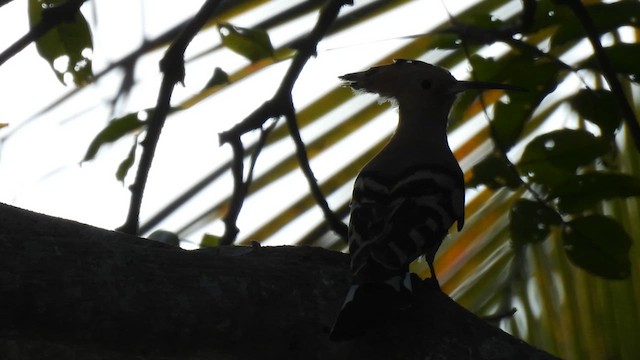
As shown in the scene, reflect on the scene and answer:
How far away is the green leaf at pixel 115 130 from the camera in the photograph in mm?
2961

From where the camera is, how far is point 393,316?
7.26ft

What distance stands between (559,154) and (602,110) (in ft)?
0.53

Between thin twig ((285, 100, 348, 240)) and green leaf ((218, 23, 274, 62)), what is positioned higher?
green leaf ((218, 23, 274, 62))

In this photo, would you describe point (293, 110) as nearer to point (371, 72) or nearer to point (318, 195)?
point (318, 195)

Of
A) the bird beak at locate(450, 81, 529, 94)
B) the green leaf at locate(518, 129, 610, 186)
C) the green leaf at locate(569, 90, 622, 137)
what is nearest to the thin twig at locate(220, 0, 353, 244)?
the bird beak at locate(450, 81, 529, 94)

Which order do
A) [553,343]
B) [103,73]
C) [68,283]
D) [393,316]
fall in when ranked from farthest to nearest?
[103,73], [553,343], [393,316], [68,283]

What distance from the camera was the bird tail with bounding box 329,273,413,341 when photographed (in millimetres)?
2098

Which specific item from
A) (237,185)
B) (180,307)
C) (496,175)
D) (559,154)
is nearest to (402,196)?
(496,175)

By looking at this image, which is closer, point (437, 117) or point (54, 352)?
point (54, 352)

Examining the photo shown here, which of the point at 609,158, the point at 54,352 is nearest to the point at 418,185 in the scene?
the point at 609,158

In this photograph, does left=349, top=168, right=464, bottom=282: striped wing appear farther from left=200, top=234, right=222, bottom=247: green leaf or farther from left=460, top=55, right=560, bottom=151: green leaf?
left=200, top=234, right=222, bottom=247: green leaf

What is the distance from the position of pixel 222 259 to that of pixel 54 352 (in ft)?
1.26

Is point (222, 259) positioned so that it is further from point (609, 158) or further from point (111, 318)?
point (609, 158)

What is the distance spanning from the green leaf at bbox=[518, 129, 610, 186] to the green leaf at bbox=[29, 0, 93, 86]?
3.58 feet
